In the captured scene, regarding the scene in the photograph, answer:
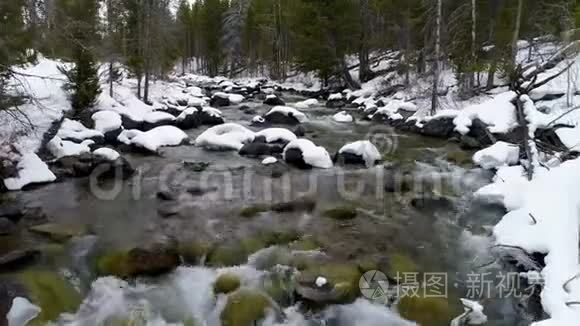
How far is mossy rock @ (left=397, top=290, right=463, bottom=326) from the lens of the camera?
5043 millimetres

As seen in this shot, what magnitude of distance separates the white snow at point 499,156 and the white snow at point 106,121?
11.4 m

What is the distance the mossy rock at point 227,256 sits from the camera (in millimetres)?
6363

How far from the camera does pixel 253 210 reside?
327 inches

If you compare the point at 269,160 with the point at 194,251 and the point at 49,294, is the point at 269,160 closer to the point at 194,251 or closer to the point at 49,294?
the point at 194,251

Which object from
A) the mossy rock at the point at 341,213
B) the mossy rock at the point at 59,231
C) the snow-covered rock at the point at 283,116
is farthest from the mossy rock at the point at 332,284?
the snow-covered rock at the point at 283,116

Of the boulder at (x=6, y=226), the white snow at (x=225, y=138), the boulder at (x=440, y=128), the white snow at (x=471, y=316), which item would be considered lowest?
the white snow at (x=471, y=316)

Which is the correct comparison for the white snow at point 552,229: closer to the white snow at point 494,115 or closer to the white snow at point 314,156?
the white snow at point 314,156

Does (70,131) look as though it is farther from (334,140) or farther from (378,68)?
(378,68)

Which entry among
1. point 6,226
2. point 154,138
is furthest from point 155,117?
point 6,226

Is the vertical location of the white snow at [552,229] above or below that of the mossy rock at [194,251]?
above

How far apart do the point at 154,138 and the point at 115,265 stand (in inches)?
304

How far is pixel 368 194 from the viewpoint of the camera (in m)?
9.32

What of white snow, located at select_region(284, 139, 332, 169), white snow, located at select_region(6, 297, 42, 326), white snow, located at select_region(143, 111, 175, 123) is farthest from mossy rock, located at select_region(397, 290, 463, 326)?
white snow, located at select_region(143, 111, 175, 123)

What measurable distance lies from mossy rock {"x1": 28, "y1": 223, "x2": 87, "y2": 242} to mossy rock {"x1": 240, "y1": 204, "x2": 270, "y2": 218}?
2.87m
